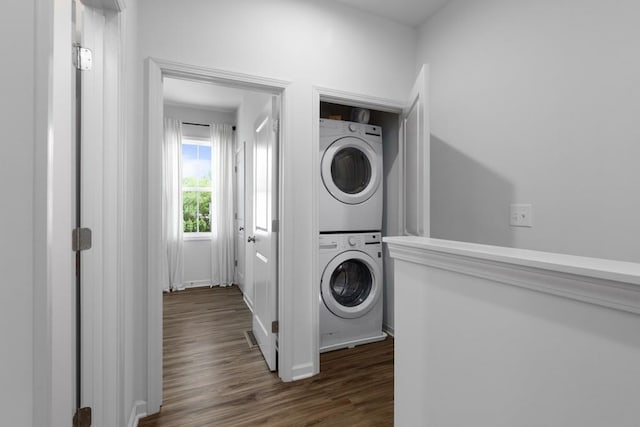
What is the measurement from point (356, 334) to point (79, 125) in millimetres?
2392

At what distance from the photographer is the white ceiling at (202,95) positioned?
3711 millimetres

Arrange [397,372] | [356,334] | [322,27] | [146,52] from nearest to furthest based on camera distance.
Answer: [397,372] < [146,52] < [322,27] < [356,334]

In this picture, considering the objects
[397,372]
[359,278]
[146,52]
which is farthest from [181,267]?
[397,372]

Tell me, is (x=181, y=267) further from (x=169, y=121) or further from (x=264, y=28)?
(x=264, y=28)

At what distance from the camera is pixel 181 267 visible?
14.5 ft

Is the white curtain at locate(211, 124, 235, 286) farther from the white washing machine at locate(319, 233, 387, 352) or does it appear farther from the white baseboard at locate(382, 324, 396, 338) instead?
the white baseboard at locate(382, 324, 396, 338)

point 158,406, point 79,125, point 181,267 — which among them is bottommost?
point 158,406

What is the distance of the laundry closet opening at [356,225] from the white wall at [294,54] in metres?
0.34

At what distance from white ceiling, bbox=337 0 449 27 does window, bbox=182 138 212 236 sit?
3.20 meters

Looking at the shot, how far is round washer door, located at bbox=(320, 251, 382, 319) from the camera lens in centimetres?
253

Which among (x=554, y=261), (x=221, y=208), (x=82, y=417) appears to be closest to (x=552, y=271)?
(x=554, y=261)

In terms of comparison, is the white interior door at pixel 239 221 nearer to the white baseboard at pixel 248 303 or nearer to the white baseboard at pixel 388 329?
the white baseboard at pixel 248 303

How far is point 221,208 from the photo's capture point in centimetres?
464

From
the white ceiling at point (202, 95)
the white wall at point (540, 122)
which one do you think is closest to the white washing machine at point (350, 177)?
the white wall at point (540, 122)
